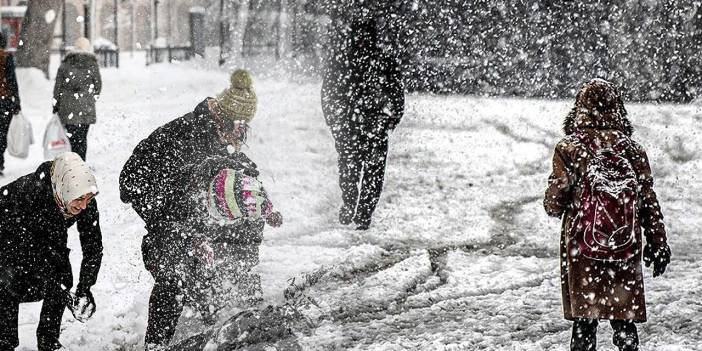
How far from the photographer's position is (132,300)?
5492 mm

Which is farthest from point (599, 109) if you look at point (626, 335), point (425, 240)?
point (425, 240)

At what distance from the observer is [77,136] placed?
31.8ft

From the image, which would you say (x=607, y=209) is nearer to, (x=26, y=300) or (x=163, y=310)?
(x=163, y=310)

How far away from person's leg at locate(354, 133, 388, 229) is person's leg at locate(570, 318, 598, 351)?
3.61m

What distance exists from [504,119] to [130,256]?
11.0 metres

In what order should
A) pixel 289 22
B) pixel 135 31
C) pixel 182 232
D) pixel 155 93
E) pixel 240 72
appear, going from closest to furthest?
pixel 182 232, pixel 240 72, pixel 155 93, pixel 289 22, pixel 135 31

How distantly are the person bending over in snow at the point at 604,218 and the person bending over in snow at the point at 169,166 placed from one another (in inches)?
66.4

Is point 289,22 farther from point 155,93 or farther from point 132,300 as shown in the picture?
point 132,300

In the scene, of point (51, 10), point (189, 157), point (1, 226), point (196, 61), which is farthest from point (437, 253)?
point (196, 61)

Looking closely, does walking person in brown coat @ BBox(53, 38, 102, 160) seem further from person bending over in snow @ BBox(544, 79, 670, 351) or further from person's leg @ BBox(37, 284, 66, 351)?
person bending over in snow @ BBox(544, 79, 670, 351)

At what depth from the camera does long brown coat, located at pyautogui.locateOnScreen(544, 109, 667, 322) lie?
3906 mm

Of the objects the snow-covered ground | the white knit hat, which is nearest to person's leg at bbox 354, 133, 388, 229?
the snow-covered ground

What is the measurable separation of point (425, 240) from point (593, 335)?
3334mm

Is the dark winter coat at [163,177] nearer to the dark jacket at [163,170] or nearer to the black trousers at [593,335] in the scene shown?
the dark jacket at [163,170]
